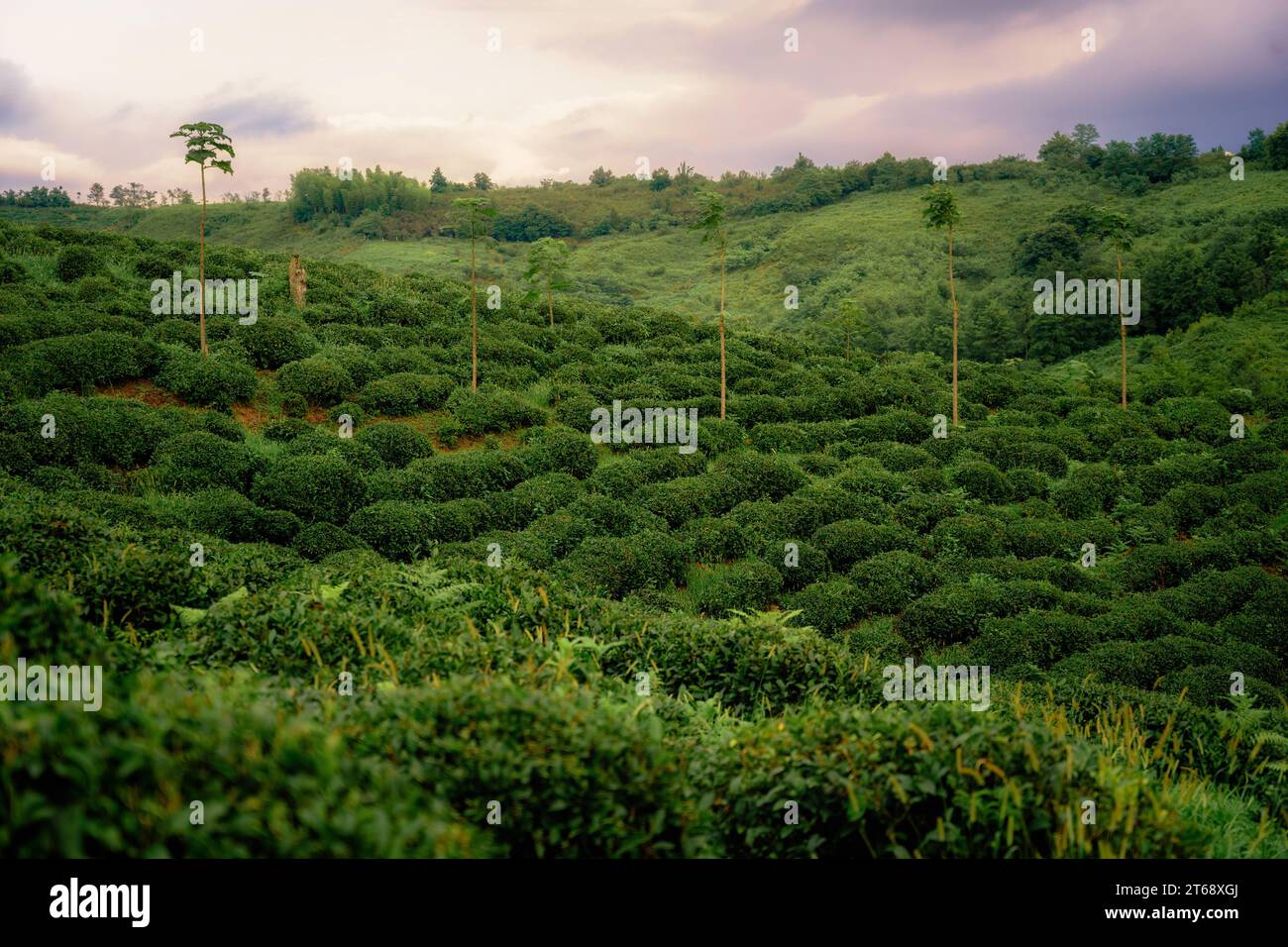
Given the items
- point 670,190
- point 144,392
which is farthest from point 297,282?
point 670,190

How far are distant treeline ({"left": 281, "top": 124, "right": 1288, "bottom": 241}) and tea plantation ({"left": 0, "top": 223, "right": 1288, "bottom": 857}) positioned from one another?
2715 inches

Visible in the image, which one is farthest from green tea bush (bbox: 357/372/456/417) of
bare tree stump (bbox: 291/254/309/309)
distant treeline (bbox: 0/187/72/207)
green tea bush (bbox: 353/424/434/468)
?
distant treeline (bbox: 0/187/72/207)

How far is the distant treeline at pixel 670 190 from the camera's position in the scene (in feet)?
297

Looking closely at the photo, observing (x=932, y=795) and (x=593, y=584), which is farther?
(x=593, y=584)

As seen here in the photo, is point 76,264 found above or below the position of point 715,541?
above

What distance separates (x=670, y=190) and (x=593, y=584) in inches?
4951

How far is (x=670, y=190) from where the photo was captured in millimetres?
130375

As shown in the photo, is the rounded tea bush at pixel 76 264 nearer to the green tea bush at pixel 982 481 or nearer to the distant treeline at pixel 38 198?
the green tea bush at pixel 982 481

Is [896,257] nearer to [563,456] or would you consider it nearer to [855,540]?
[563,456]

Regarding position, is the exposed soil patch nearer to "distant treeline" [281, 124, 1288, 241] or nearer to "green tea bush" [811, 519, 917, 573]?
"green tea bush" [811, 519, 917, 573]

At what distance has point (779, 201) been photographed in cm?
11294

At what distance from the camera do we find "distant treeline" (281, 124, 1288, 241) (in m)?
90.4
